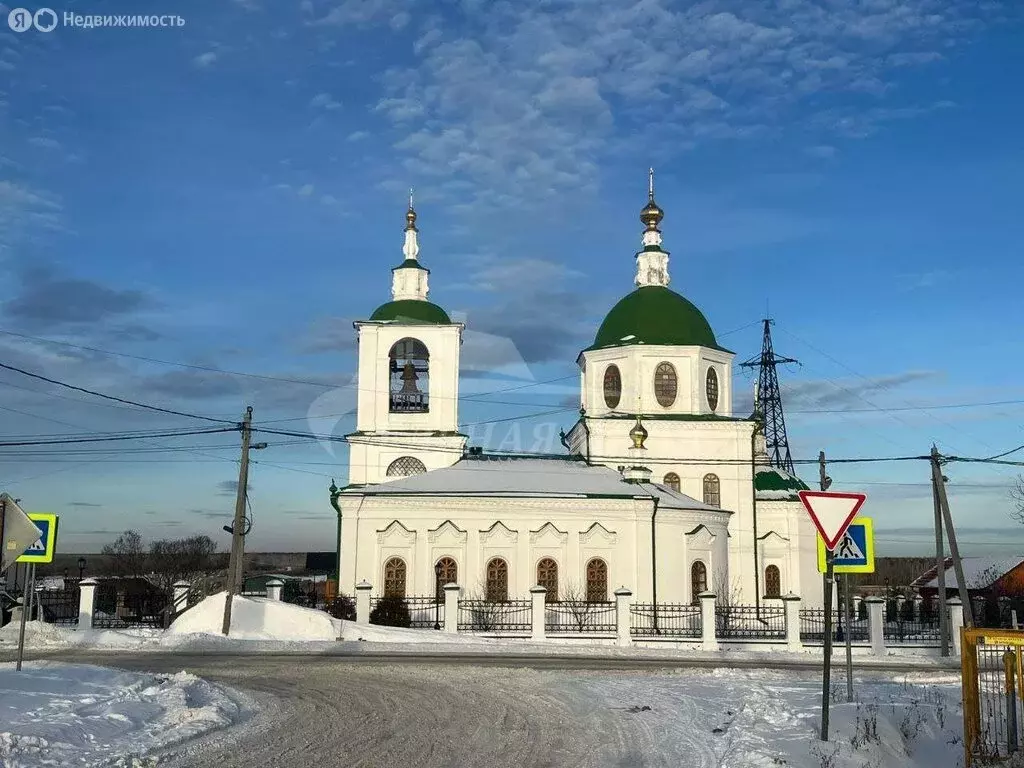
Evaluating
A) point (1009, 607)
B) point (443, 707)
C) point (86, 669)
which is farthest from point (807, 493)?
point (1009, 607)

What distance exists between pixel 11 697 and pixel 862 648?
21.3 m

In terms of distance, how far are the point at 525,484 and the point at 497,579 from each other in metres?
3.55

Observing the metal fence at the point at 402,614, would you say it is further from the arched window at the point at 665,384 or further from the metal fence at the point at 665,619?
the arched window at the point at 665,384

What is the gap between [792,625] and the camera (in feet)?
84.3

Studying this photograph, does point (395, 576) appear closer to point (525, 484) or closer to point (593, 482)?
point (525, 484)

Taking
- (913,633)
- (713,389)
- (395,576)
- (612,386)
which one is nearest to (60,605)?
(395,576)

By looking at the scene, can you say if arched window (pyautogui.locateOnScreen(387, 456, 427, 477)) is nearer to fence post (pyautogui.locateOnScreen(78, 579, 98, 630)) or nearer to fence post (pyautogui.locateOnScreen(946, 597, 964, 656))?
fence post (pyautogui.locateOnScreen(78, 579, 98, 630))

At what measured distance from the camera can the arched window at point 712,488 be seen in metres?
39.7

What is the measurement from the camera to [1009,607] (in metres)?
32.8

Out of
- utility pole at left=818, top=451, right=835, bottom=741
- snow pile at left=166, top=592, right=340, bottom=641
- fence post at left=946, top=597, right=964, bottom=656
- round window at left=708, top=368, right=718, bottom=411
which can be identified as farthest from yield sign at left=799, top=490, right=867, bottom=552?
round window at left=708, top=368, right=718, bottom=411

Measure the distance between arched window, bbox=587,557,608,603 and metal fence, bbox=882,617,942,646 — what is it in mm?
9022

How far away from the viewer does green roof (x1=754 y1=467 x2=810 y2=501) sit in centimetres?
4097

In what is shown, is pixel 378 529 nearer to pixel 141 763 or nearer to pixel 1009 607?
pixel 1009 607

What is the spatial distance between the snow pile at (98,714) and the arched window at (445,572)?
19571mm
